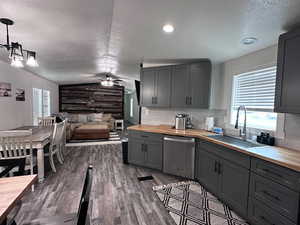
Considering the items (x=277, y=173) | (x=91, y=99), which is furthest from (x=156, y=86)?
(x=91, y=99)

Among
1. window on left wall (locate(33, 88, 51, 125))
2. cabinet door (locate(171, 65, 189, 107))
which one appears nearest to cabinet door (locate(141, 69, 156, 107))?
cabinet door (locate(171, 65, 189, 107))

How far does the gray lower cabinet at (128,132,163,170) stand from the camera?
3.13 metres

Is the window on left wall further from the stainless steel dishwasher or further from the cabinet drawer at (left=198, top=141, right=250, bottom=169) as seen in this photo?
the cabinet drawer at (left=198, top=141, right=250, bottom=169)

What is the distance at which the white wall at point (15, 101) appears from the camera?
321 cm

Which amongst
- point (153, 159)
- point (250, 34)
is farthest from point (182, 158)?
point (250, 34)

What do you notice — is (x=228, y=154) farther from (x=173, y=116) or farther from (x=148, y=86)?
(x=148, y=86)

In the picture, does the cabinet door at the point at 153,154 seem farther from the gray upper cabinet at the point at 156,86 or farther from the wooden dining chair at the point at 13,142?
the wooden dining chair at the point at 13,142

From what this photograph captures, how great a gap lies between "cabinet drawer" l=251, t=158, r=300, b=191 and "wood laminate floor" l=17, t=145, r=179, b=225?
1.15m

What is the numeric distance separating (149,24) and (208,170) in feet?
7.40

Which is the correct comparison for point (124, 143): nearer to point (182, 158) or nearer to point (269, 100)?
point (182, 158)

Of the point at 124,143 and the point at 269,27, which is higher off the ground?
the point at 269,27

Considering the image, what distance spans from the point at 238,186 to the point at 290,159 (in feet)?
2.15

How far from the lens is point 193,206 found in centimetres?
212

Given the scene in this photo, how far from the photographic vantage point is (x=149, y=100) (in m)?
3.64
